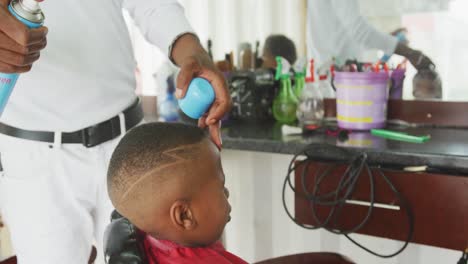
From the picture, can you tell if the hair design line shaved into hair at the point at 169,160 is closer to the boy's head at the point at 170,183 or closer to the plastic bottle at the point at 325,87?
the boy's head at the point at 170,183

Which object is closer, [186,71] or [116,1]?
[186,71]

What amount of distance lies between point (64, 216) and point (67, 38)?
44 centimetres

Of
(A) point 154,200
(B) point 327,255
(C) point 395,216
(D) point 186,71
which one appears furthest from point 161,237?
(C) point 395,216

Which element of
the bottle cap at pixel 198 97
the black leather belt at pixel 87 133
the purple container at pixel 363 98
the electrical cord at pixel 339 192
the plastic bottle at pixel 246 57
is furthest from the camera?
the plastic bottle at pixel 246 57

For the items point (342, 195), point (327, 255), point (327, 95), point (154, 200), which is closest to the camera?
point (154, 200)

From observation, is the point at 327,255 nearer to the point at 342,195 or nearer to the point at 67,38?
the point at 342,195

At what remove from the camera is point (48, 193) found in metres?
1.13

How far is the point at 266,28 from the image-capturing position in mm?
1970

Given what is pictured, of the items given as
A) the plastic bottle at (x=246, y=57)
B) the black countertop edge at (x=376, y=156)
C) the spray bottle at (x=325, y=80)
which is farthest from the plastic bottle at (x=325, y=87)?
the black countertop edge at (x=376, y=156)

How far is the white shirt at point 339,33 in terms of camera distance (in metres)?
1.73

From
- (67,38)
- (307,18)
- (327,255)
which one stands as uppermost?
(307,18)

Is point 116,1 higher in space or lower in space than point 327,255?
higher

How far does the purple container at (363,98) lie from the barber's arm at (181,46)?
0.67 metres

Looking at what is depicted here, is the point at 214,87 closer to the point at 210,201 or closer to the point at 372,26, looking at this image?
the point at 210,201
